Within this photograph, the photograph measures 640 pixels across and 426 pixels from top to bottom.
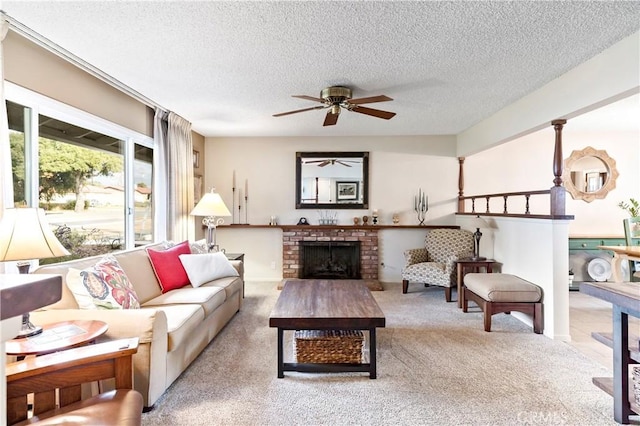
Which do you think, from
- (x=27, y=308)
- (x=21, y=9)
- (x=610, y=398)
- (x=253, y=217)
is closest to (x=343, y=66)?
(x=21, y=9)

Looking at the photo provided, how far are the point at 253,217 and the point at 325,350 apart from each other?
356 centimetres

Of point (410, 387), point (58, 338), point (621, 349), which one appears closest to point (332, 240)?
point (410, 387)

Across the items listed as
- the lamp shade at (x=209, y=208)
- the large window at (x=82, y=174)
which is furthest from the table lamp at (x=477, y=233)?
the large window at (x=82, y=174)

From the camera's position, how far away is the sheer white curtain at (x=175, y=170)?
169 inches

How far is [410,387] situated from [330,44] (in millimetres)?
2488

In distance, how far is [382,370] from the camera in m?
2.54

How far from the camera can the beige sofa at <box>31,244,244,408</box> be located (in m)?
2.02

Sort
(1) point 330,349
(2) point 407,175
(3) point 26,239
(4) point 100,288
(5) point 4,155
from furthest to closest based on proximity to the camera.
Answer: (2) point 407,175 → (1) point 330,349 → (4) point 100,288 → (5) point 4,155 → (3) point 26,239

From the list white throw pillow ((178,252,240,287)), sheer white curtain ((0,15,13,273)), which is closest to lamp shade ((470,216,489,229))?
white throw pillow ((178,252,240,287))

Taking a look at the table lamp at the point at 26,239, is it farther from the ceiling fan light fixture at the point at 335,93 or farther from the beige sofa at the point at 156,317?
the ceiling fan light fixture at the point at 335,93

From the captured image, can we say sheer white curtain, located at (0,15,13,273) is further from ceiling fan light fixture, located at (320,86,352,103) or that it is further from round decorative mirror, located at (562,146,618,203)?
round decorative mirror, located at (562,146,618,203)

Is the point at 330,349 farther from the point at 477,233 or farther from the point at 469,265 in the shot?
the point at 477,233

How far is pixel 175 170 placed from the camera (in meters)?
4.45

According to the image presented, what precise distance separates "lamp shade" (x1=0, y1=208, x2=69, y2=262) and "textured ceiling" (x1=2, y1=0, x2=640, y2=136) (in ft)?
4.18
